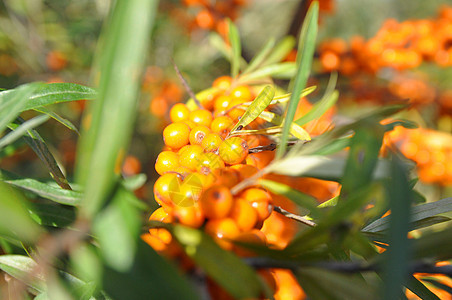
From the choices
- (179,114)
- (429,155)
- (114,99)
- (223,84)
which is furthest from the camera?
(429,155)

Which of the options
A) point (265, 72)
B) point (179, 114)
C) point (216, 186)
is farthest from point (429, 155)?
point (216, 186)

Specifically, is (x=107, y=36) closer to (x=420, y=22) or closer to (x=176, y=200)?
(x=176, y=200)

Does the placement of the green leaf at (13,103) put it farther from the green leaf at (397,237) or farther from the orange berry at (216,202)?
the green leaf at (397,237)

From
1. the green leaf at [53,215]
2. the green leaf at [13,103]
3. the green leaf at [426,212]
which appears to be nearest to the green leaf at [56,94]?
the green leaf at [13,103]

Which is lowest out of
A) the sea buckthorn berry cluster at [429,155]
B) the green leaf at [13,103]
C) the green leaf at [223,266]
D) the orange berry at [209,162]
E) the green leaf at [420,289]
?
the sea buckthorn berry cluster at [429,155]

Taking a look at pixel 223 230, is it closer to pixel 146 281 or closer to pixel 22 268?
pixel 146 281

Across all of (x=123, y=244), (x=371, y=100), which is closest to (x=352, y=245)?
(x=123, y=244)

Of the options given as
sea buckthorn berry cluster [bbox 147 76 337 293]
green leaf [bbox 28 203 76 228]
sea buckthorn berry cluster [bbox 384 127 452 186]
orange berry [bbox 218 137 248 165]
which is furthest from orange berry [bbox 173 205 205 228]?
sea buckthorn berry cluster [bbox 384 127 452 186]
